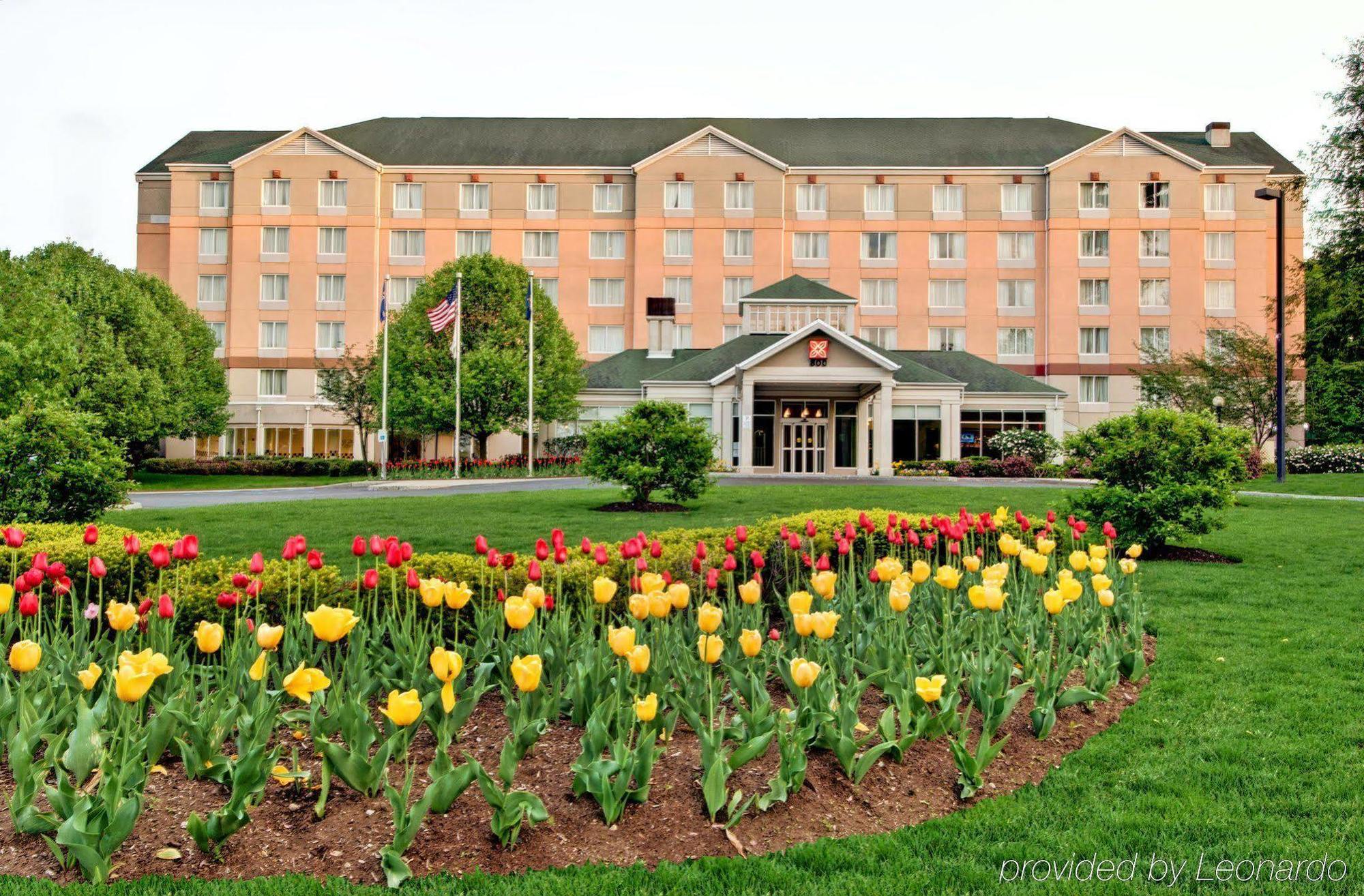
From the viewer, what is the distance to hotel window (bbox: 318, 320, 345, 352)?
5391 centimetres

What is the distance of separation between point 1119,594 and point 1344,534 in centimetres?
1039

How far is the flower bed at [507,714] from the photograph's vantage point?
3.66 m

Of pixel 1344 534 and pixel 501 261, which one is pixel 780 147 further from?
pixel 1344 534

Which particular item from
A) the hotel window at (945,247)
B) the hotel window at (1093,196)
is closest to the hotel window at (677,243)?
the hotel window at (945,247)

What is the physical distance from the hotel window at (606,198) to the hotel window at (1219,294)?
34547mm

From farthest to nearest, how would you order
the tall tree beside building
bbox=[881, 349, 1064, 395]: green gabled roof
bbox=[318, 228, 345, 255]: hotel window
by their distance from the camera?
1. bbox=[318, 228, 345, 255]: hotel window
2. bbox=[881, 349, 1064, 395]: green gabled roof
3. the tall tree beside building

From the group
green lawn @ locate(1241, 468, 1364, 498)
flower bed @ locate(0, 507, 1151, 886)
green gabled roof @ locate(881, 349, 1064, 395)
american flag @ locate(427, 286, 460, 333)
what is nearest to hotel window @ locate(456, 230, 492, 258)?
american flag @ locate(427, 286, 460, 333)

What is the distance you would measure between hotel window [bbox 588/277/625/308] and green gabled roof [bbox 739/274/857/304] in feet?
38.5

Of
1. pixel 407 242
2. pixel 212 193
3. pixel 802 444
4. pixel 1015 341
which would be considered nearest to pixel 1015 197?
pixel 1015 341

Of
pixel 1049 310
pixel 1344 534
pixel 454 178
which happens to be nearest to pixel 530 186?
pixel 454 178

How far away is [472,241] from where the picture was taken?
5462cm

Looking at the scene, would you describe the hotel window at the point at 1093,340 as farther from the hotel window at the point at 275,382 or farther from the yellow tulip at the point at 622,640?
the yellow tulip at the point at 622,640

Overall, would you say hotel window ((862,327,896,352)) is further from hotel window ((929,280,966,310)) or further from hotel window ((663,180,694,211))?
hotel window ((663,180,694,211))

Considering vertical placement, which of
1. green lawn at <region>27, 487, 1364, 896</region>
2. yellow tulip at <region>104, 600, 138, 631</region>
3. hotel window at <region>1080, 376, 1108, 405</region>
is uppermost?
hotel window at <region>1080, 376, 1108, 405</region>
